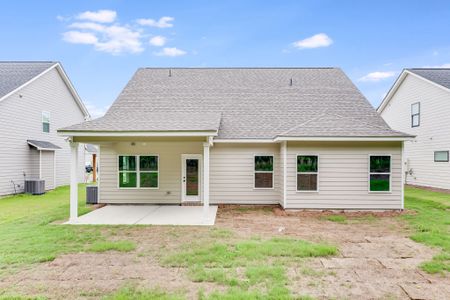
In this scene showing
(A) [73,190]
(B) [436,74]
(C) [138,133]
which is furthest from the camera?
(B) [436,74]

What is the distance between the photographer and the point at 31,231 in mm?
7574

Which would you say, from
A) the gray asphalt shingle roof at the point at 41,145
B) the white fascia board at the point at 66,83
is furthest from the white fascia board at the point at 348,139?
the white fascia board at the point at 66,83

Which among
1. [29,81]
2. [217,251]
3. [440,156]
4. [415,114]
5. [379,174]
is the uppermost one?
[29,81]

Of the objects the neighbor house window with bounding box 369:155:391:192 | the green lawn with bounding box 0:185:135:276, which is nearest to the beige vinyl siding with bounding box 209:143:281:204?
the neighbor house window with bounding box 369:155:391:192

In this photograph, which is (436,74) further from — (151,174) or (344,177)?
(151,174)

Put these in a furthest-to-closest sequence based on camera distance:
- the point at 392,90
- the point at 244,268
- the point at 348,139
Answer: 1. the point at 392,90
2. the point at 348,139
3. the point at 244,268

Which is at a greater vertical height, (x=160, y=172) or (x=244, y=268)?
(x=160, y=172)

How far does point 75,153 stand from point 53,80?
1181 cm

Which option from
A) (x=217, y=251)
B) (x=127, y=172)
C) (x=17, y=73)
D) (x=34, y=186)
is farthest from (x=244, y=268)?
(x=17, y=73)

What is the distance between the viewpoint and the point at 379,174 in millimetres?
10406

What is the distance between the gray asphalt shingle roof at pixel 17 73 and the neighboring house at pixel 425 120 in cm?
2269

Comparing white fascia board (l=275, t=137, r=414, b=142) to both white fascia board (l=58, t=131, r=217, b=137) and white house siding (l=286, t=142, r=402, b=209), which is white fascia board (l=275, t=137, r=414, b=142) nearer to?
white house siding (l=286, t=142, r=402, b=209)

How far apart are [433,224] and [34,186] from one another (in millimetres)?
17685

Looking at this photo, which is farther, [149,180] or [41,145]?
[41,145]
